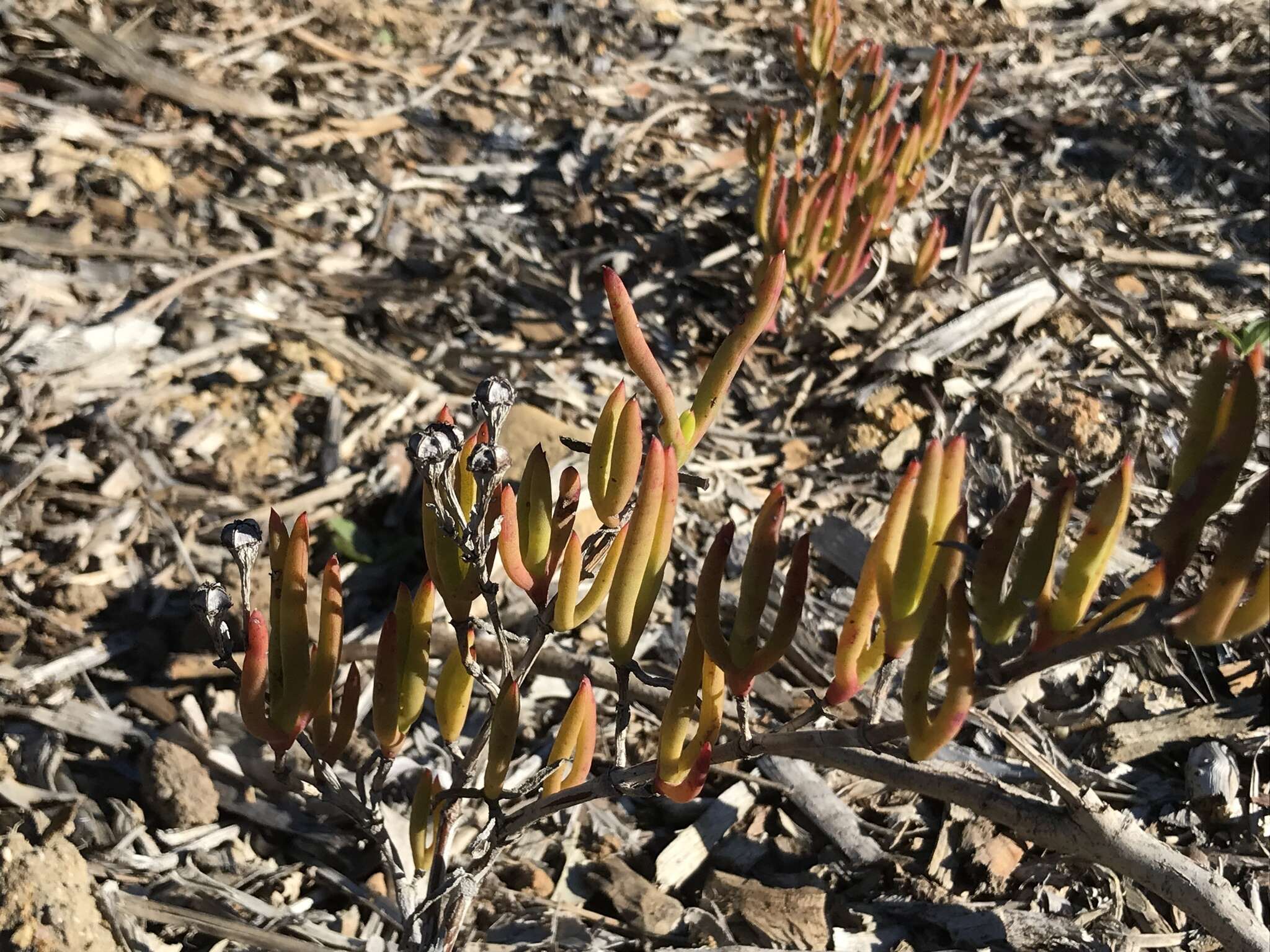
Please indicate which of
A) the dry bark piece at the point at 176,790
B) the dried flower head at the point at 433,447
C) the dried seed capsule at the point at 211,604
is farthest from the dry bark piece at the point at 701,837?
the dried flower head at the point at 433,447

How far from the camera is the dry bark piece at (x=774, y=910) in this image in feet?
7.65

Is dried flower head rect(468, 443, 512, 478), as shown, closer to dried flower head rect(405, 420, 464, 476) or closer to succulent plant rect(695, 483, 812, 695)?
dried flower head rect(405, 420, 464, 476)

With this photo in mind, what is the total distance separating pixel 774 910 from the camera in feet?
7.83

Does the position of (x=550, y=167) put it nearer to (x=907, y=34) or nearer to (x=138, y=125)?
(x=138, y=125)

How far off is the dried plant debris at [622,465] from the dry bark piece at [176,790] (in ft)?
0.05

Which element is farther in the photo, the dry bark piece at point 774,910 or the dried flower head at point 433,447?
the dry bark piece at point 774,910

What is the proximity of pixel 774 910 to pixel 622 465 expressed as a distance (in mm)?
1459

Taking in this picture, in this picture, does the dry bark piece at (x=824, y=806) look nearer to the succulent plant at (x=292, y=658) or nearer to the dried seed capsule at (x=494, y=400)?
the succulent plant at (x=292, y=658)

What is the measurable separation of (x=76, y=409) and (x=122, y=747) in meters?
1.26

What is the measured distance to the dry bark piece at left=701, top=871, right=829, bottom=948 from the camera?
233 cm

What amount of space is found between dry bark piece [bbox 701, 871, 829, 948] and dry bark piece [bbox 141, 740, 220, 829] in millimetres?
1249

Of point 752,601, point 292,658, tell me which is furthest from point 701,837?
point 752,601

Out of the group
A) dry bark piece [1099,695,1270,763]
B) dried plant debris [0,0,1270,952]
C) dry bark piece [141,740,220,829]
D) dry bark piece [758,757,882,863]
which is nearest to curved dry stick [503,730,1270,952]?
dried plant debris [0,0,1270,952]

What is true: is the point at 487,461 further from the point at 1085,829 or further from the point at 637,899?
the point at 637,899
